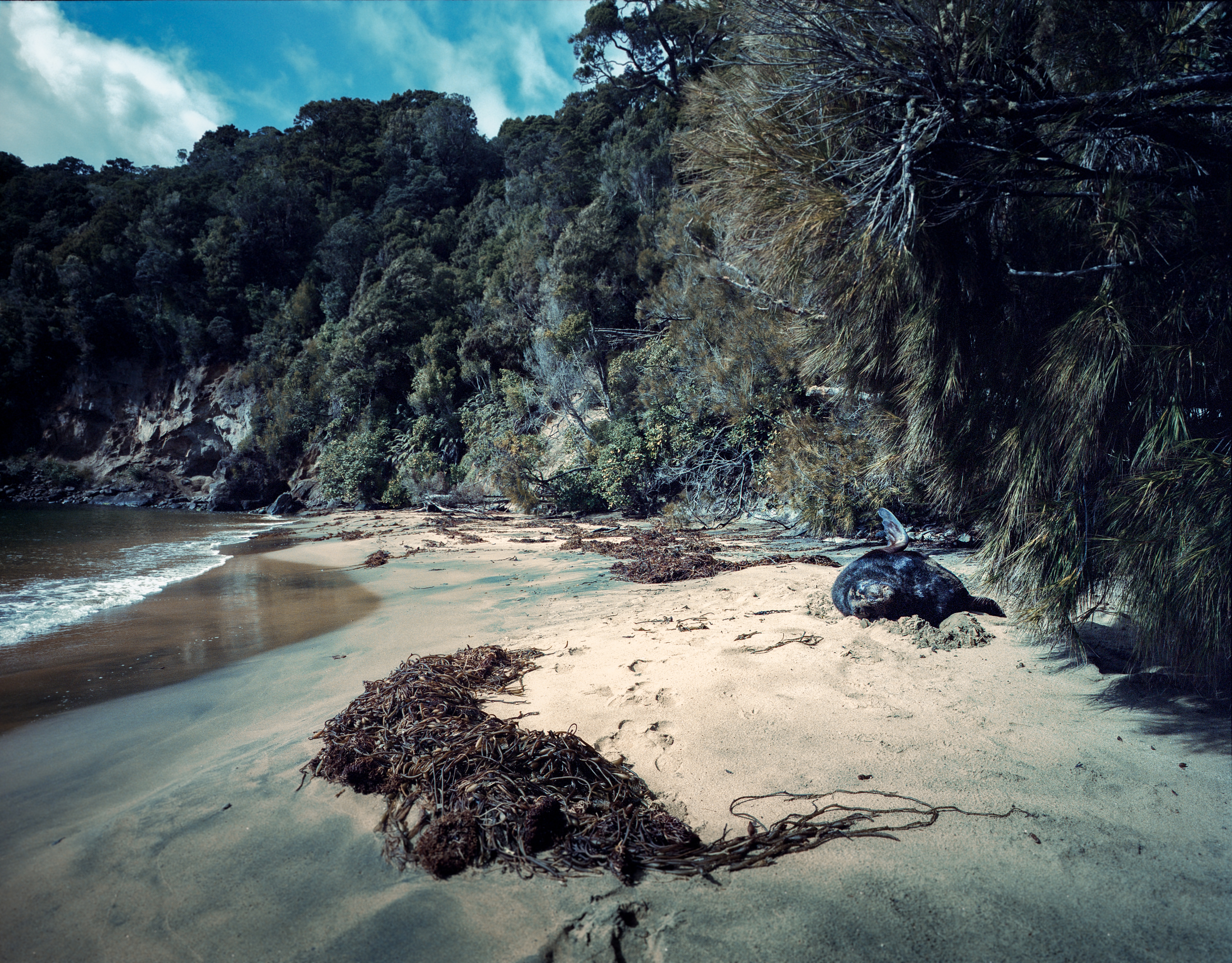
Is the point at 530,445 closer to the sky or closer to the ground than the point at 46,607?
closer to the sky

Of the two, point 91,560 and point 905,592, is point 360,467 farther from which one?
point 905,592

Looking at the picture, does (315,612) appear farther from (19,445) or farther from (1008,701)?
(19,445)

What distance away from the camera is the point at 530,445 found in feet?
48.5

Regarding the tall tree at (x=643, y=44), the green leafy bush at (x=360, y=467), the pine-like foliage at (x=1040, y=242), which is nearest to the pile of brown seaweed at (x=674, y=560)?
the pine-like foliage at (x=1040, y=242)

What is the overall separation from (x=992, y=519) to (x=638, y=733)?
8.54 ft

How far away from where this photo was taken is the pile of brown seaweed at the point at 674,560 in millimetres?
7023

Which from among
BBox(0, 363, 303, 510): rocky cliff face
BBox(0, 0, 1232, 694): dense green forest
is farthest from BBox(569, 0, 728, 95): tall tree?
BBox(0, 363, 303, 510): rocky cliff face

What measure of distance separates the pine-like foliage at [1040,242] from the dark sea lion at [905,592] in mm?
873

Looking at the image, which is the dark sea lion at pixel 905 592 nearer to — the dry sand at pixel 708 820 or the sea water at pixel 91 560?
the dry sand at pixel 708 820

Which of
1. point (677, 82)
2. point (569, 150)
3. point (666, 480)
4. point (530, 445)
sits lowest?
point (666, 480)

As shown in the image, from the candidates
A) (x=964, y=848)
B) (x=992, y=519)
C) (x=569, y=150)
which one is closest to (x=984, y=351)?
(x=992, y=519)

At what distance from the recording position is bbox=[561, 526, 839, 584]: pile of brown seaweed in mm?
7023

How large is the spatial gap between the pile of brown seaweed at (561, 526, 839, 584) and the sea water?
615 cm

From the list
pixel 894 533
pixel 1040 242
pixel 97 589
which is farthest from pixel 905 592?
pixel 97 589
